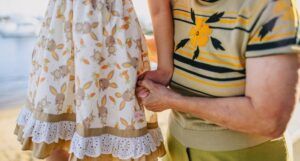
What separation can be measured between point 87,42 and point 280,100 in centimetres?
56

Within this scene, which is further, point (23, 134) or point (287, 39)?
point (23, 134)

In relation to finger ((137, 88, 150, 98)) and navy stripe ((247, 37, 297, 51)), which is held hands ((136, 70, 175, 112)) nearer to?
finger ((137, 88, 150, 98))

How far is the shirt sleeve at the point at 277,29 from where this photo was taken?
3.17 ft

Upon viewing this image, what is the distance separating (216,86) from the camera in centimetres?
114

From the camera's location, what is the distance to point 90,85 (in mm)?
1156

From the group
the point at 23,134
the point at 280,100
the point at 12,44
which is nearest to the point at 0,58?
the point at 12,44

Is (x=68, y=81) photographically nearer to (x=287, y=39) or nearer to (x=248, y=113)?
(x=248, y=113)

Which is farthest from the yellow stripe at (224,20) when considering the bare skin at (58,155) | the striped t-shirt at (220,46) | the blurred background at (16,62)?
the blurred background at (16,62)

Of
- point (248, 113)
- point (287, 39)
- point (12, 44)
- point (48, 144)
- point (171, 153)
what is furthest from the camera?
point (12, 44)

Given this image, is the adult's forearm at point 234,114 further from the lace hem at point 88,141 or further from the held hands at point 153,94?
the lace hem at point 88,141

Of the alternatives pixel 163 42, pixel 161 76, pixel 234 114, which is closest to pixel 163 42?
pixel 163 42

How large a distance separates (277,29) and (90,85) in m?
0.54

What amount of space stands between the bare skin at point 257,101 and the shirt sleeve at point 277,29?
0.8 inches

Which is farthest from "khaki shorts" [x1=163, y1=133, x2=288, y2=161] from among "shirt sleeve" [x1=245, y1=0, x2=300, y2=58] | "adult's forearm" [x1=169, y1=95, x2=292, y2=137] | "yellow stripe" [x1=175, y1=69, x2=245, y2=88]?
"shirt sleeve" [x1=245, y1=0, x2=300, y2=58]
